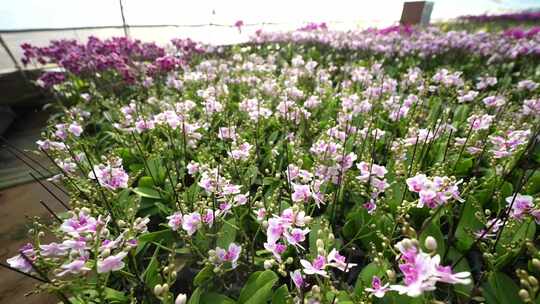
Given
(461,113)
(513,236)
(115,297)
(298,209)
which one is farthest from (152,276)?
(461,113)

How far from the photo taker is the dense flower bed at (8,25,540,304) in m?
0.91

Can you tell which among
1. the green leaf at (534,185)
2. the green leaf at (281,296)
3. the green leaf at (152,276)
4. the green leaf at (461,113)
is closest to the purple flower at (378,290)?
the green leaf at (281,296)

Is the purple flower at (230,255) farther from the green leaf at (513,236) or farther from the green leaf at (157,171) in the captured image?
the green leaf at (513,236)

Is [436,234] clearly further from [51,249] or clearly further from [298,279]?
[51,249]

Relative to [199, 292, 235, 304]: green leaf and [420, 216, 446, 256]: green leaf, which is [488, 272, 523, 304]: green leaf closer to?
[420, 216, 446, 256]: green leaf

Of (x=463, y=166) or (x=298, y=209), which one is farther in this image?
(x=463, y=166)

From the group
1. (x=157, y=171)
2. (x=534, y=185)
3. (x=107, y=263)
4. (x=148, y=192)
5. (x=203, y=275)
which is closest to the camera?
(x=107, y=263)

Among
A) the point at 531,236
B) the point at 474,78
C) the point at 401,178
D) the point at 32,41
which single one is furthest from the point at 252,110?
the point at 32,41

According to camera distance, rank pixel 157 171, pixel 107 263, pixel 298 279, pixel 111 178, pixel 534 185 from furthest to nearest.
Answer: pixel 157 171 < pixel 534 185 < pixel 111 178 < pixel 298 279 < pixel 107 263

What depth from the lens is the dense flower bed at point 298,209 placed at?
0.91 m

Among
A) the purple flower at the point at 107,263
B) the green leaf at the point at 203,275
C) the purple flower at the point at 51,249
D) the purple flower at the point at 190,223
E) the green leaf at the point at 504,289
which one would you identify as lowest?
the green leaf at the point at 203,275

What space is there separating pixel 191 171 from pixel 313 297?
33.1 inches

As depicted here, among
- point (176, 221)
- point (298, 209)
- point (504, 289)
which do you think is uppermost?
point (298, 209)

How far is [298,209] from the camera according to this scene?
0.97m
